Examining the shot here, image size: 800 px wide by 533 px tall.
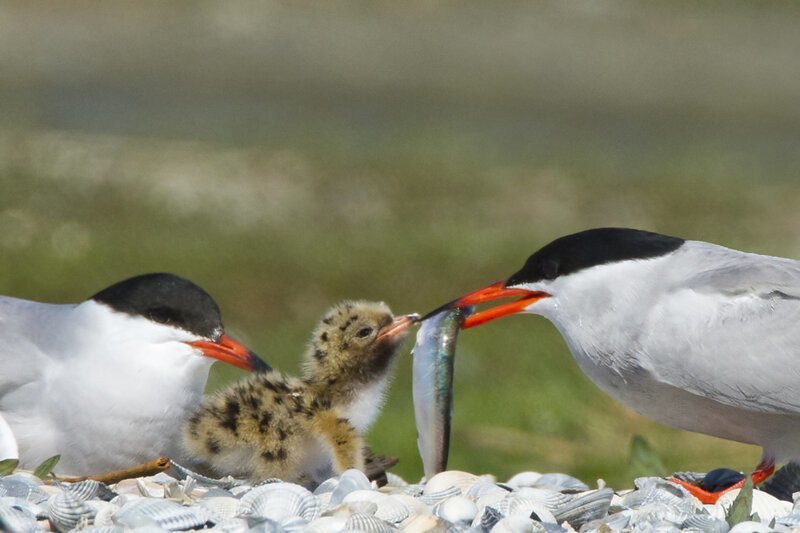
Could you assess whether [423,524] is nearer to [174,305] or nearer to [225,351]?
[225,351]

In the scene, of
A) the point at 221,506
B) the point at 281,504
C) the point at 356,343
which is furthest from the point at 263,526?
the point at 356,343

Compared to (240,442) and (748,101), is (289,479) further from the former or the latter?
(748,101)

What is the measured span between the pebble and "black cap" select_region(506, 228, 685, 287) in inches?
29.2

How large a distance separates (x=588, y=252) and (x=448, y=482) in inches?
36.0

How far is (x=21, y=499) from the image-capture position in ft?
12.8

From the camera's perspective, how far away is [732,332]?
15.0ft

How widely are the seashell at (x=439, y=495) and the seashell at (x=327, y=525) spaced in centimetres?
46

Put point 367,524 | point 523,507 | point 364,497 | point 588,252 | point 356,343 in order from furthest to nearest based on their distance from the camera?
point 356,343, point 588,252, point 364,497, point 523,507, point 367,524

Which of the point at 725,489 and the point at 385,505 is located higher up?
the point at 385,505

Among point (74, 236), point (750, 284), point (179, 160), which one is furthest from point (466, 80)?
point (750, 284)

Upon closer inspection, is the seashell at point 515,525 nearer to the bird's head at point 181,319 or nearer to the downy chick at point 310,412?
the downy chick at point 310,412

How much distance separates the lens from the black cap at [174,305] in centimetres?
472

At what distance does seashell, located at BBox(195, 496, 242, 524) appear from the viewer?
3832 millimetres

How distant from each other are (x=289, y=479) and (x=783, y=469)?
1476 millimetres
